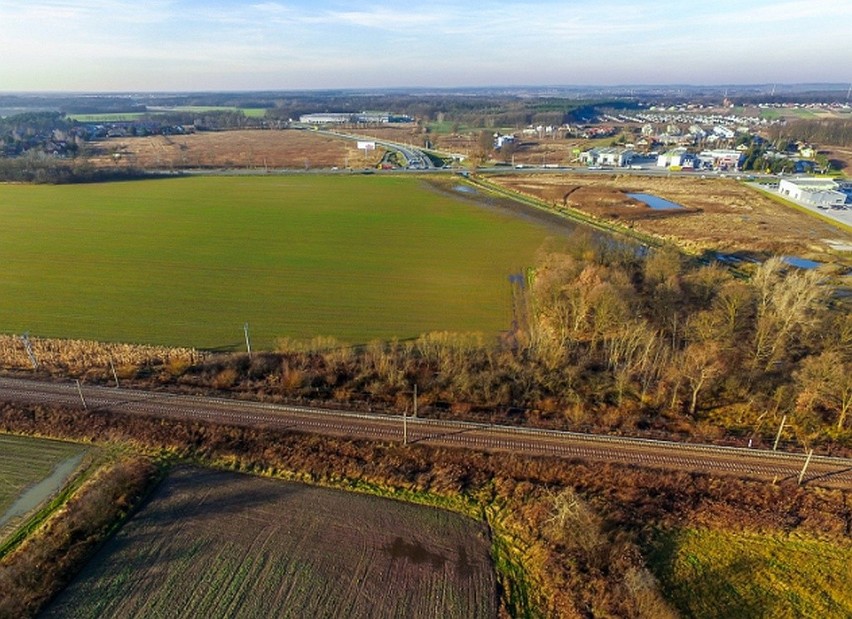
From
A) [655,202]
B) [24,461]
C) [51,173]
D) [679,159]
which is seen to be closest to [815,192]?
[655,202]

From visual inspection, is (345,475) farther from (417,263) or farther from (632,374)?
(417,263)

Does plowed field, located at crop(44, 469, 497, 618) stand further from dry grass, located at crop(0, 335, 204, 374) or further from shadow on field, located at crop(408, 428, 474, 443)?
dry grass, located at crop(0, 335, 204, 374)

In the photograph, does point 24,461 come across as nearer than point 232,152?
Yes

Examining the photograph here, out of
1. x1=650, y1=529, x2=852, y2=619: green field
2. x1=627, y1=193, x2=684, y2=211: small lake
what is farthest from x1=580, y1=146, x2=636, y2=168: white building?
x1=650, y1=529, x2=852, y2=619: green field

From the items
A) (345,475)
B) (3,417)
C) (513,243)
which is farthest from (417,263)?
(3,417)

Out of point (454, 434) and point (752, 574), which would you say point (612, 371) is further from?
point (752, 574)
